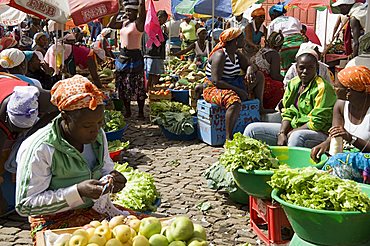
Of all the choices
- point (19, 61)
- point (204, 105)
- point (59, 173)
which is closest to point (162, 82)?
point (204, 105)

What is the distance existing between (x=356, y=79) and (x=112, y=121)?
437 cm

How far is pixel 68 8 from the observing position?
6820 mm

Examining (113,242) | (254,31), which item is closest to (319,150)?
(113,242)

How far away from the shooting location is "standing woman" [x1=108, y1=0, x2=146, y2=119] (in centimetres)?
927

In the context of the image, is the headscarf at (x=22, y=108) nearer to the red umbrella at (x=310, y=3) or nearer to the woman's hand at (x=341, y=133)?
the woman's hand at (x=341, y=133)

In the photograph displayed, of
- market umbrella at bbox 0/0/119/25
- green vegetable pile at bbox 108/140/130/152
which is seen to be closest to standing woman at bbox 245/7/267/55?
market umbrella at bbox 0/0/119/25

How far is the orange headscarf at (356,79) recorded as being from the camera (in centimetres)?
425

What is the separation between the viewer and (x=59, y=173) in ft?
10.6

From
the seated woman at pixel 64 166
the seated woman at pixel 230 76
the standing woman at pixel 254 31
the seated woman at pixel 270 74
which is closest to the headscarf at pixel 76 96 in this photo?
the seated woman at pixel 64 166

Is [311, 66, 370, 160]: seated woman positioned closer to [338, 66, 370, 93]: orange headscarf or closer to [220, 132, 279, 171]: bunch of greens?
[338, 66, 370, 93]: orange headscarf

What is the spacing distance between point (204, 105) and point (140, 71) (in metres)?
2.06

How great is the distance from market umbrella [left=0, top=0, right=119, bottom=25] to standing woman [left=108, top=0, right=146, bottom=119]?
2060mm

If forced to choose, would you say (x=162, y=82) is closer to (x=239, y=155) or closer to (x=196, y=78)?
(x=196, y=78)

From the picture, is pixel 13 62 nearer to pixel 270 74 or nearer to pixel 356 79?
pixel 356 79
